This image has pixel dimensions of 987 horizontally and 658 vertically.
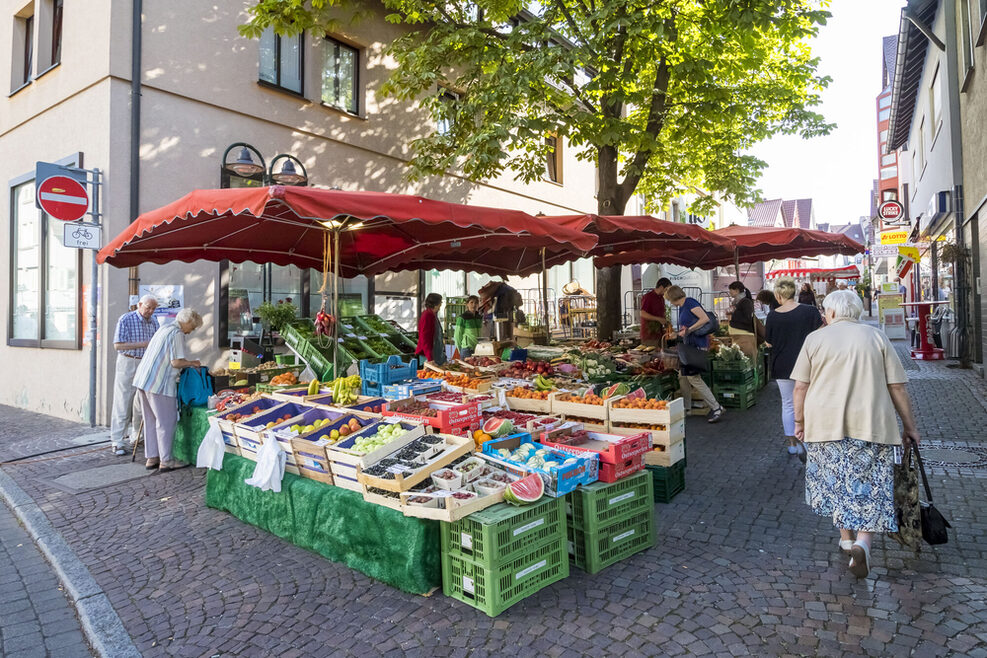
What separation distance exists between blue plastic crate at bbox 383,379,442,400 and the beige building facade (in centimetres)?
472

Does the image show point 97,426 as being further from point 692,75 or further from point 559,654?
point 692,75

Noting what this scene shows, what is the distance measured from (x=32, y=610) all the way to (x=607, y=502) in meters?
3.81

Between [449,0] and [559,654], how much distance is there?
1125cm

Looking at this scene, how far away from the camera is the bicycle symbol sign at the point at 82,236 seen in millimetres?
7914

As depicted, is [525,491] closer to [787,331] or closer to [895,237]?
[787,331]

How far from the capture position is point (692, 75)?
10336mm

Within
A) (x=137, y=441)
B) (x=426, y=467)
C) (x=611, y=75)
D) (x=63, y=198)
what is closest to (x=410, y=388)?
(x=426, y=467)

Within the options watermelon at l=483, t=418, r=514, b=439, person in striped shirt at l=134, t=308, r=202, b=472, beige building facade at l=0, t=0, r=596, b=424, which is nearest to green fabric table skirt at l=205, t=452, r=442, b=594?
watermelon at l=483, t=418, r=514, b=439

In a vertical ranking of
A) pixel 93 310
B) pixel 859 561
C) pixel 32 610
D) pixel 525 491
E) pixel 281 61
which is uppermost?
pixel 281 61

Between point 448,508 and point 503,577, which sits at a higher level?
point 448,508

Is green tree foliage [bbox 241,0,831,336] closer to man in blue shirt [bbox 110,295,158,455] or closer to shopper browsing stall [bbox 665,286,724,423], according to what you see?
→ shopper browsing stall [bbox 665,286,724,423]

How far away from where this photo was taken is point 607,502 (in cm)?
415

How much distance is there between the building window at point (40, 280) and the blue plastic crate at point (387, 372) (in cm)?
512

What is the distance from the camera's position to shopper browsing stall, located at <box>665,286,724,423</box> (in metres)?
8.30
